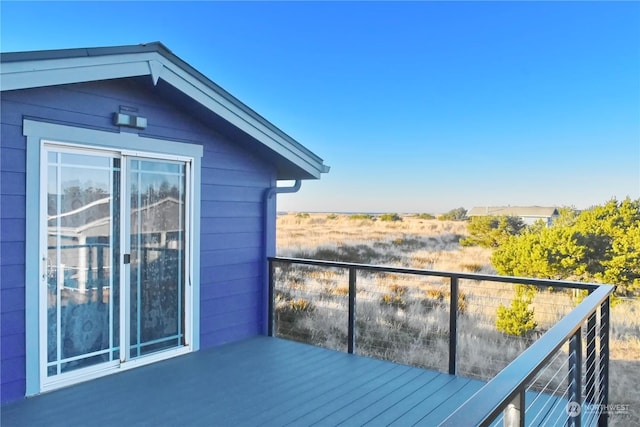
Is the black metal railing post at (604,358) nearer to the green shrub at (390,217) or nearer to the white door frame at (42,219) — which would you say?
the white door frame at (42,219)

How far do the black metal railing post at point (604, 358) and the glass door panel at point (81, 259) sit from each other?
12.4ft

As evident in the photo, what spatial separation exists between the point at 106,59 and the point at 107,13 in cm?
612

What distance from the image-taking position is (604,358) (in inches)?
121

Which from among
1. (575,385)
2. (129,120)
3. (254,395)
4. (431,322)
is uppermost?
(129,120)

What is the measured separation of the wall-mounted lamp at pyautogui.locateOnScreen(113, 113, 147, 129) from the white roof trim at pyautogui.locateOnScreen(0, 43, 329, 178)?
1.30 ft

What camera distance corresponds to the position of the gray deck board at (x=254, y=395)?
2.94 meters

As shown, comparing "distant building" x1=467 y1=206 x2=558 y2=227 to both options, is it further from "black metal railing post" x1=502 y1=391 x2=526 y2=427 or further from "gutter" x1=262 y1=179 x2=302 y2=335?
"black metal railing post" x1=502 y1=391 x2=526 y2=427

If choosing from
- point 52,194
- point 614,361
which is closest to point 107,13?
point 52,194

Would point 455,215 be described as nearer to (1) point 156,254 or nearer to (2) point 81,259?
(1) point 156,254

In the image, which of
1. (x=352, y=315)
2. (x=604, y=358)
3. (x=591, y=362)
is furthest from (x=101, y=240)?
(x=604, y=358)

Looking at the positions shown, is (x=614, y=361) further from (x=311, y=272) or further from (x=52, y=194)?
(x=52, y=194)

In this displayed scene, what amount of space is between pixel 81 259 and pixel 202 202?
128 cm

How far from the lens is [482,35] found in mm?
13492

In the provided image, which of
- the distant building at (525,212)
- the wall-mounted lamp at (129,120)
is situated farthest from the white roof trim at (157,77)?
the distant building at (525,212)
